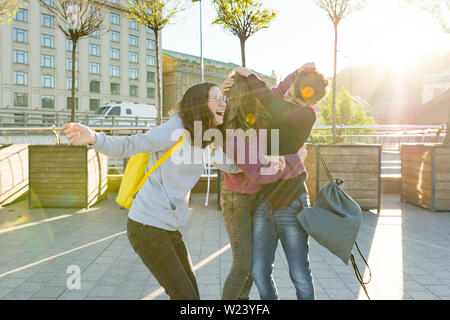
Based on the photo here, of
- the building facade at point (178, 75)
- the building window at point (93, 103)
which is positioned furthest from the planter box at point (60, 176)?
the building facade at point (178, 75)

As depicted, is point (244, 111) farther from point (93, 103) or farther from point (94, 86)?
point (94, 86)

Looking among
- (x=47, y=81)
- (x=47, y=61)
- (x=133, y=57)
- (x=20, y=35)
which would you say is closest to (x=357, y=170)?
(x=47, y=81)

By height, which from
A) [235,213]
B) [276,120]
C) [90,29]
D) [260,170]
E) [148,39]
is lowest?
[235,213]

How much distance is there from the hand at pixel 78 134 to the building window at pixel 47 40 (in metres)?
47.6

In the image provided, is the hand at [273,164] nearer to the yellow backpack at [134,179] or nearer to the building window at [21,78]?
the yellow backpack at [134,179]

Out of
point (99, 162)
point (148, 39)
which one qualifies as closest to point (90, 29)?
point (99, 162)

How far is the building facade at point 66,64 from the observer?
134ft

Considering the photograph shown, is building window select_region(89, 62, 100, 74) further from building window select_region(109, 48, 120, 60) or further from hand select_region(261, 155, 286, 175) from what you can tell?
hand select_region(261, 155, 286, 175)

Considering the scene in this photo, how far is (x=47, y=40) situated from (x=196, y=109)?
48.0 metres

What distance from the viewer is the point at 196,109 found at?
7.22ft
